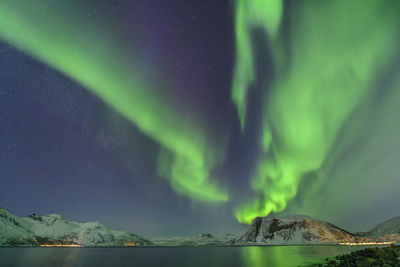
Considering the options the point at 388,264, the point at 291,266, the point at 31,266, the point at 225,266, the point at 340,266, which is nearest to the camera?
the point at 388,264

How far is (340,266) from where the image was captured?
54875 millimetres

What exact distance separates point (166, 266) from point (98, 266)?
2390cm

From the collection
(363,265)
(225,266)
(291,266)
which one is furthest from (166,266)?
(363,265)

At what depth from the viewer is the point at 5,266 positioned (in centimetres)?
9444

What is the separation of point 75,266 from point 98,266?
9742 millimetres

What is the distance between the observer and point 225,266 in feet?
292

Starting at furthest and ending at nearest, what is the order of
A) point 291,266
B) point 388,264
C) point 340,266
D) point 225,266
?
point 225,266 → point 291,266 → point 340,266 → point 388,264

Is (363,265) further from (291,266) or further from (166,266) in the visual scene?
(166,266)

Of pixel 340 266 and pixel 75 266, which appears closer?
pixel 340 266

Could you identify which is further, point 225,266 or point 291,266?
point 225,266

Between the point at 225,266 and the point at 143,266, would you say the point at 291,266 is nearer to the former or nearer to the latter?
the point at 225,266

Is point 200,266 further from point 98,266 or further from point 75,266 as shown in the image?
point 75,266

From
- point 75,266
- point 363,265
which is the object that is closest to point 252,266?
point 363,265

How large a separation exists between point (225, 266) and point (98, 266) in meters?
44.2
